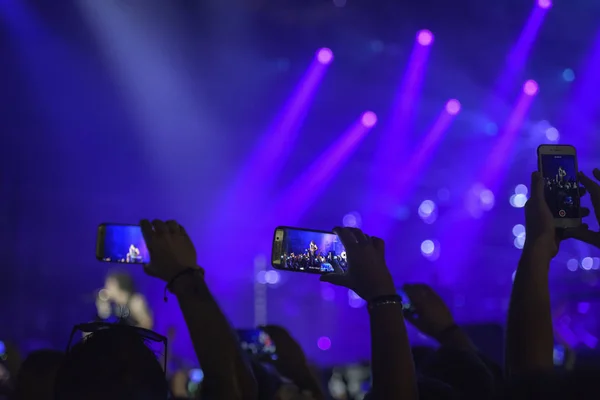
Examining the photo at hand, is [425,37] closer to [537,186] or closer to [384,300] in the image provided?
[537,186]

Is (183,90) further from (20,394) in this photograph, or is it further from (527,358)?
(527,358)

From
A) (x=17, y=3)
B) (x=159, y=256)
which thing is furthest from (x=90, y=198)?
(x=159, y=256)

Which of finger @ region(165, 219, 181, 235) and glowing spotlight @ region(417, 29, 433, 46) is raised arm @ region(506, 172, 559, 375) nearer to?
finger @ region(165, 219, 181, 235)

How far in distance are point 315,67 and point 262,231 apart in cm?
274

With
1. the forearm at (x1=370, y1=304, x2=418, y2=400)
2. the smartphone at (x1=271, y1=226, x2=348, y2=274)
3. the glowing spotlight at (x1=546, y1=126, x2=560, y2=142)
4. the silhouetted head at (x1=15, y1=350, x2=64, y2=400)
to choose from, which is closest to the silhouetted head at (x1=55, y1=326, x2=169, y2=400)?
the forearm at (x1=370, y1=304, x2=418, y2=400)

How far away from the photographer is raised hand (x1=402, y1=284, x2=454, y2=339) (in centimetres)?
206

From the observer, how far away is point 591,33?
630 centimetres

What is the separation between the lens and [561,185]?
1591 mm

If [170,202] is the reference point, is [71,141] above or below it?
above

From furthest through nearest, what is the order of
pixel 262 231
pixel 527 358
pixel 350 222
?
pixel 350 222
pixel 262 231
pixel 527 358

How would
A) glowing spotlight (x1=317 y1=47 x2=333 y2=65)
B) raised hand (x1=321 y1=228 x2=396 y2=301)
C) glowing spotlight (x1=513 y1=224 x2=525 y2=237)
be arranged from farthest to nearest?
glowing spotlight (x1=513 y1=224 x2=525 y2=237) < glowing spotlight (x1=317 y1=47 x2=333 y2=65) < raised hand (x1=321 y1=228 x2=396 y2=301)

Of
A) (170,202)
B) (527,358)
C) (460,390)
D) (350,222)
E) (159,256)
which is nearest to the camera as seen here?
(527,358)

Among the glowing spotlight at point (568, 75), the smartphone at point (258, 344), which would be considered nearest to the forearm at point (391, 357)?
the smartphone at point (258, 344)

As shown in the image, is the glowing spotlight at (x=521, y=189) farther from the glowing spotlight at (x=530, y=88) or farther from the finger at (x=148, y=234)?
the finger at (x=148, y=234)
